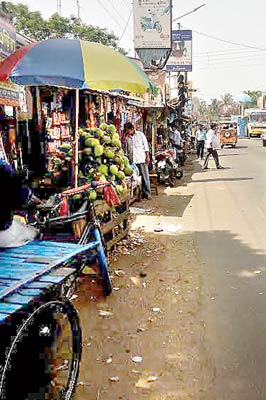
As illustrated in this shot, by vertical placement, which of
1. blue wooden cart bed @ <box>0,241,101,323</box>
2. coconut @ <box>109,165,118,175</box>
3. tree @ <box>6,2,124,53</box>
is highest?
tree @ <box>6,2,124,53</box>

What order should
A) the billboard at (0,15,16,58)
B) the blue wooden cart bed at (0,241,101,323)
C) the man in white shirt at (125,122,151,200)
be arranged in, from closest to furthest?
the blue wooden cart bed at (0,241,101,323) < the billboard at (0,15,16,58) < the man in white shirt at (125,122,151,200)

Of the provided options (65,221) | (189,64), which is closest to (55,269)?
(65,221)

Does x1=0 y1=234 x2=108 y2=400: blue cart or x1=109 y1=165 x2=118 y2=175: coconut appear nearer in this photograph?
x1=0 y1=234 x2=108 y2=400: blue cart

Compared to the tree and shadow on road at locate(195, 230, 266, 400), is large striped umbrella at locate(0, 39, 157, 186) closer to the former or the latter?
shadow on road at locate(195, 230, 266, 400)

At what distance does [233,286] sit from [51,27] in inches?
1269

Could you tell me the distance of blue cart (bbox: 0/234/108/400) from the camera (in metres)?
2.27

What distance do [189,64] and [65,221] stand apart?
23.1m

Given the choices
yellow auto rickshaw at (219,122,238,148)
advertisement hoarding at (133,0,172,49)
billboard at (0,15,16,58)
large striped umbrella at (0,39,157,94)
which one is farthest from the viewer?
yellow auto rickshaw at (219,122,238,148)

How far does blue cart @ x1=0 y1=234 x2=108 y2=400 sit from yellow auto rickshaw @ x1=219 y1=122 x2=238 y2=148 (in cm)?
2985

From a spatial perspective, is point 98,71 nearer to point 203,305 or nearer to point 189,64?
point 203,305

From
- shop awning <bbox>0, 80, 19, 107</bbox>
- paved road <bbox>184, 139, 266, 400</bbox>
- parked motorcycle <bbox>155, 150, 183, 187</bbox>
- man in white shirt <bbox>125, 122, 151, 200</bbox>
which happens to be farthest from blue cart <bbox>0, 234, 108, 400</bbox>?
parked motorcycle <bbox>155, 150, 183, 187</bbox>

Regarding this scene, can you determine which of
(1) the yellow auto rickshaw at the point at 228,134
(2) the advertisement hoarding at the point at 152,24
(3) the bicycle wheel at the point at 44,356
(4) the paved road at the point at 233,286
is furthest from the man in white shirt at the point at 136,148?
(1) the yellow auto rickshaw at the point at 228,134

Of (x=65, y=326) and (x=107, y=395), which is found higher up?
(x=65, y=326)

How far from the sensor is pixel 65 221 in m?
4.05
